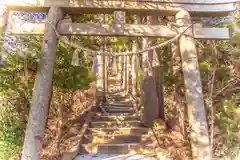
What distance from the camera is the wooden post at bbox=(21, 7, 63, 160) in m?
2.81

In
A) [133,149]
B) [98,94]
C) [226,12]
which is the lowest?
[133,149]

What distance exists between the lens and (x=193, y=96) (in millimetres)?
3193

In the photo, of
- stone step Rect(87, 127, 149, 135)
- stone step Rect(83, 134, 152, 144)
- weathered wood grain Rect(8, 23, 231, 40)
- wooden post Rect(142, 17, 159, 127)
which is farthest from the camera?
stone step Rect(87, 127, 149, 135)

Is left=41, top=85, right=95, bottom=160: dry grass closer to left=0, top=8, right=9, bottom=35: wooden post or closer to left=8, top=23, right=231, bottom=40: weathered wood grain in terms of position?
left=8, top=23, right=231, bottom=40: weathered wood grain

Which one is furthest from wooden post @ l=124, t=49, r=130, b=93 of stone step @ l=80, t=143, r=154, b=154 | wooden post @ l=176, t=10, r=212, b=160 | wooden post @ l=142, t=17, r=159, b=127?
wooden post @ l=176, t=10, r=212, b=160

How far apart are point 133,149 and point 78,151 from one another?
3.35 feet

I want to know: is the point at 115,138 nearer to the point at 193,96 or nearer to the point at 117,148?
the point at 117,148

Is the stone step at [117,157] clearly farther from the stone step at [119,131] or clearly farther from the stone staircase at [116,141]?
the stone step at [119,131]

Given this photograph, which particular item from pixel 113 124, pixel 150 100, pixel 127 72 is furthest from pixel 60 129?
pixel 127 72

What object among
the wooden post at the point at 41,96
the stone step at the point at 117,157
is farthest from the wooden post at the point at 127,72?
the wooden post at the point at 41,96

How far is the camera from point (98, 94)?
7.87 metres

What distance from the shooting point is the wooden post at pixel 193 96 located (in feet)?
9.85

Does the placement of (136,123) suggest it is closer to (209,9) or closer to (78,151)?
(78,151)

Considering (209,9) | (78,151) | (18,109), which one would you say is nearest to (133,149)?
(78,151)
